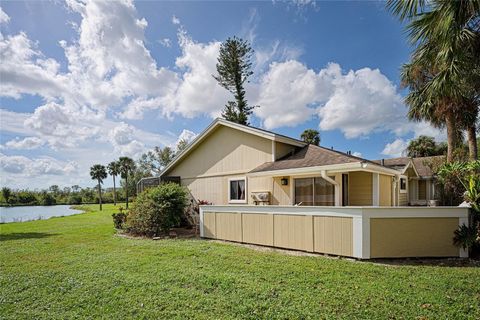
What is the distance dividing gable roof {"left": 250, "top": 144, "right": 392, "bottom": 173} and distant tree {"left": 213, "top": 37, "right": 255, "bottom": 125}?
13.9m

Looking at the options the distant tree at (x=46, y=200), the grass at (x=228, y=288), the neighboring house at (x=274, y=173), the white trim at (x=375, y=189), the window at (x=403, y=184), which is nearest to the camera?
the grass at (x=228, y=288)

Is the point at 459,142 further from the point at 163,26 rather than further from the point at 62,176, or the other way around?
the point at 62,176

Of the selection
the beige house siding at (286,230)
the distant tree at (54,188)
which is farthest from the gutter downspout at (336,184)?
the distant tree at (54,188)

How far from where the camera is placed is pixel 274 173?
10484mm

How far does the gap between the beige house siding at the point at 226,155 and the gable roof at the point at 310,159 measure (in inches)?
30.3

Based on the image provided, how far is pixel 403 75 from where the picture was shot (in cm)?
1681

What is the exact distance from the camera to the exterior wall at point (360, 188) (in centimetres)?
Result: 976

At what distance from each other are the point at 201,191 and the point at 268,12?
9.81 m

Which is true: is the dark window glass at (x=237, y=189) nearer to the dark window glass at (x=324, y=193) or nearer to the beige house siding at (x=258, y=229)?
the beige house siding at (x=258, y=229)

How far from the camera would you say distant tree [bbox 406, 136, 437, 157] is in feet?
93.9

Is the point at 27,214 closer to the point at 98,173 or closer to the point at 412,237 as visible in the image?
the point at 98,173

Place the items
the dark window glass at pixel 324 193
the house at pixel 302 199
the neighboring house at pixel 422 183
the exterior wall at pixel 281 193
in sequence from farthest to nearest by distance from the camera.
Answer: the neighboring house at pixel 422 183 < the exterior wall at pixel 281 193 < the dark window glass at pixel 324 193 < the house at pixel 302 199

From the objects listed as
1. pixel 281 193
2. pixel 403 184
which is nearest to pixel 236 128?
pixel 281 193

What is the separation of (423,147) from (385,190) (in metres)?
22.5
